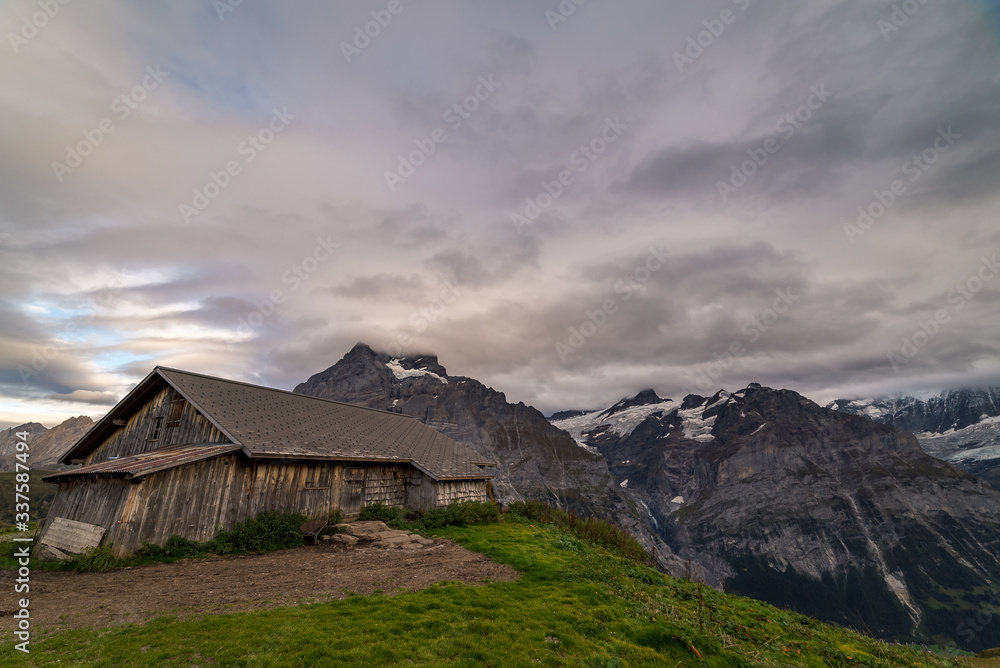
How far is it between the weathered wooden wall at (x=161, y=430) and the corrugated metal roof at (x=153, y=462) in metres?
1.35

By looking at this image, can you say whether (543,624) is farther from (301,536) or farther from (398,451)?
(398,451)

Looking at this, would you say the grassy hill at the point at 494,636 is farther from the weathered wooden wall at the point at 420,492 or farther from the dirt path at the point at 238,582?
the weathered wooden wall at the point at 420,492

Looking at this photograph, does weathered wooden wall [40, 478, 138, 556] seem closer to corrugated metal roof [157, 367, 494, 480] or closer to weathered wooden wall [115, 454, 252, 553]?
weathered wooden wall [115, 454, 252, 553]

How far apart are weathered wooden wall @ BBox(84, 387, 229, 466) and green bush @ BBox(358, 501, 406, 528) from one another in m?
9.13

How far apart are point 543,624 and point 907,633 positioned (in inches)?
10408

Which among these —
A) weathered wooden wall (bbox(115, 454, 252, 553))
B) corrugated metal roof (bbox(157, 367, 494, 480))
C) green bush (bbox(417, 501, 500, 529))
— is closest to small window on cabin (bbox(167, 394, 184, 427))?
corrugated metal roof (bbox(157, 367, 494, 480))


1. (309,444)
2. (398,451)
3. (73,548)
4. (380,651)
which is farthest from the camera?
(398,451)

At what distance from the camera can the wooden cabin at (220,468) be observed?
18.4 metres

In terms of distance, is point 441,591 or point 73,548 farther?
point 73,548

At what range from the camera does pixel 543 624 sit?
36.0 ft

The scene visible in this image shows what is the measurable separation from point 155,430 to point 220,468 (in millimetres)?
8625

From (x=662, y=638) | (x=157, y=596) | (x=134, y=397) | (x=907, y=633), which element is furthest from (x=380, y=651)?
(x=907, y=633)

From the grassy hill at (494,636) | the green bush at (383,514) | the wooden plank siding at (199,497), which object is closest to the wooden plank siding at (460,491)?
the green bush at (383,514)

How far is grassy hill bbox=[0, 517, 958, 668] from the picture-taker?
8961 millimetres
